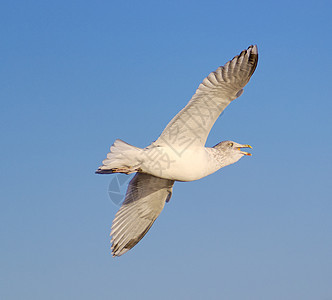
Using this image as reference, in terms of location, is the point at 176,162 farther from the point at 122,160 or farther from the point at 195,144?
the point at 122,160

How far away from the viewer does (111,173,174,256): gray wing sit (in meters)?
11.8

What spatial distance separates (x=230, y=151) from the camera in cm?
1120

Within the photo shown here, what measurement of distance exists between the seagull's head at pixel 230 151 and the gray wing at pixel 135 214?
1.42 metres

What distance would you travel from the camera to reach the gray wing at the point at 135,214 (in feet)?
38.8

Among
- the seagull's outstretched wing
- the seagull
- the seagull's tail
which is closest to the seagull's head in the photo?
the seagull

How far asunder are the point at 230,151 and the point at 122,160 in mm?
2392

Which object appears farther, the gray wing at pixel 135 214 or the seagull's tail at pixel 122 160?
the gray wing at pixel 135 214

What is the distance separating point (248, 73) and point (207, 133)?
137cm

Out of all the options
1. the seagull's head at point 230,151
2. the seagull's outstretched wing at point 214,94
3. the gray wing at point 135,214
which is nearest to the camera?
the seagull's outstretched wing at point 214,94

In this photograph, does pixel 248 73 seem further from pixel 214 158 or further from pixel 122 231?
pixel 122 231

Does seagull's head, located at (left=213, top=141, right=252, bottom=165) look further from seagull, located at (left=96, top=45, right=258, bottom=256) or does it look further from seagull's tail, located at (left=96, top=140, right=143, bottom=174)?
seagull's tail, located at (left=96, top=140, right=143, bottom=174)

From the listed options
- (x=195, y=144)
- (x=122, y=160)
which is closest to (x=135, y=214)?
(x=122, y=160)

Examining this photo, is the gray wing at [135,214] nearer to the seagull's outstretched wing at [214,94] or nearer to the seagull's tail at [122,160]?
the seagull's tail at [122,160]

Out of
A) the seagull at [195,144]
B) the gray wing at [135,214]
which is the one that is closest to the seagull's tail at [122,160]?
the seagull at [195,144]
